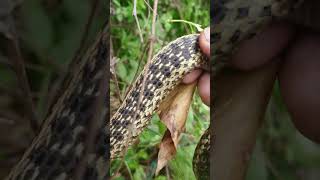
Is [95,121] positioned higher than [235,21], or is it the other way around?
[235,21]

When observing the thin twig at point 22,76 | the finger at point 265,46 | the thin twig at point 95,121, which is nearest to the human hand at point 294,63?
the finger at point 265,46

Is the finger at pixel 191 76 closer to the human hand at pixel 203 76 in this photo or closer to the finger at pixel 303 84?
the human hand at pixel 203 76

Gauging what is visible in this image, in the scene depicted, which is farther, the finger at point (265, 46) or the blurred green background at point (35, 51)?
the finger at point (265, 46)

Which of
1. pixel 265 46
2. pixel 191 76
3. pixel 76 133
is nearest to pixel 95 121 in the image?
pixel 76 133

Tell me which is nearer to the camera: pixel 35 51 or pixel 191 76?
pixel 35 51

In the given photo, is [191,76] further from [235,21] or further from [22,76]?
[22,76]

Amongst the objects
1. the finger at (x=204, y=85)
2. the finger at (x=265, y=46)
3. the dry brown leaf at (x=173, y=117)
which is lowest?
the dry brown leaf at (x=173, y=117)

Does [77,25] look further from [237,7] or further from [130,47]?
[237,7]

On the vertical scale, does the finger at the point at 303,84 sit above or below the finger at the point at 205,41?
below
